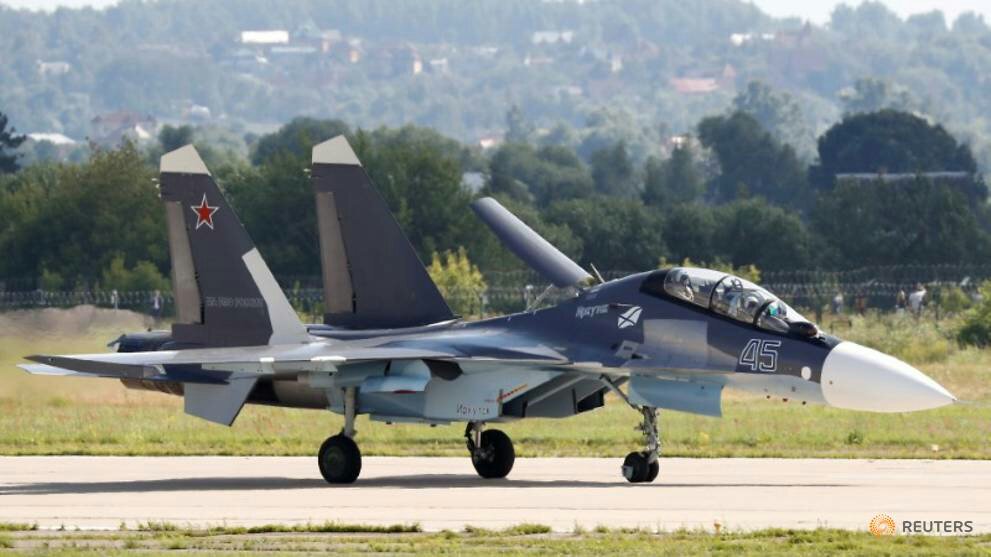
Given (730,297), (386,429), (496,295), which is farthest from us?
(496,295)

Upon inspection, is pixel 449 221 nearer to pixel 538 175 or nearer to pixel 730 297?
pixel 730 297

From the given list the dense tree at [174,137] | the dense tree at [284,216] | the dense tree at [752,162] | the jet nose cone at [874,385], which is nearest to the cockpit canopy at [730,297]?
the jet nose cone at [874,385]

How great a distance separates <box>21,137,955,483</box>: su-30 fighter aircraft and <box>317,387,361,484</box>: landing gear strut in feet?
0.08

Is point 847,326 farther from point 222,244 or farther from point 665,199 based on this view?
point 665,199

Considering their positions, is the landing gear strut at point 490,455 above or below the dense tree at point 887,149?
below

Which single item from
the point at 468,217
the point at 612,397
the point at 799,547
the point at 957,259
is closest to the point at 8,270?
the point at 468,217

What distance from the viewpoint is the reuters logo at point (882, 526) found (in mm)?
18609

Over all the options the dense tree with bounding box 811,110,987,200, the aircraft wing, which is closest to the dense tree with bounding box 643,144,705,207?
the dense tree with bounding box 811,110,987,200

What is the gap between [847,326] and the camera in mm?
52844

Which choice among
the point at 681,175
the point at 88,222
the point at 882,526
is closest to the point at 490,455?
the point at 882,526

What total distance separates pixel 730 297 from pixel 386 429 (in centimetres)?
1075

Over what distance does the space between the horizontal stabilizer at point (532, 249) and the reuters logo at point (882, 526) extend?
A: 6.47 meters

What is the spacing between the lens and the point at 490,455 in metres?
25.2

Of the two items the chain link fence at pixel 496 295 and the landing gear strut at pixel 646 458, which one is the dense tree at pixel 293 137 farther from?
the landing gear strut at pixel 646 458
